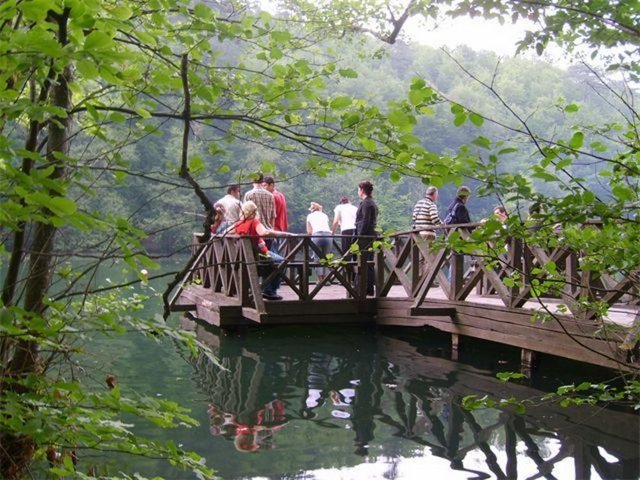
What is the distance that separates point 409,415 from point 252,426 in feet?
4.31

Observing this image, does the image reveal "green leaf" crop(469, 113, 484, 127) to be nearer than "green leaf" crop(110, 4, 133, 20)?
No

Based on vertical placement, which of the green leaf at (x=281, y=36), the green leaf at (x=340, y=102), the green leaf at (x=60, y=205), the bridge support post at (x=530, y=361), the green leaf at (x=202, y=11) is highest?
the green leaf at (x=202, y=11)

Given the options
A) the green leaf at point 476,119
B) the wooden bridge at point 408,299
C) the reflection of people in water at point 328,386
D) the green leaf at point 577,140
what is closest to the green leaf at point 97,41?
the green leaf at point 476,119

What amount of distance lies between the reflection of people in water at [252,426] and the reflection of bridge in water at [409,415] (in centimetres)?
6

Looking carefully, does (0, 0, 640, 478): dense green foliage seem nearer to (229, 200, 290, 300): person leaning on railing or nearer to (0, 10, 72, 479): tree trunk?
(0, 10, 72, 479): tree trunk

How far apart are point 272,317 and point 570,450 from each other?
476 centimetres

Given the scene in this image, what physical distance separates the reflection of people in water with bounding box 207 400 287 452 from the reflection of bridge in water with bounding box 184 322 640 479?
62 millimetres

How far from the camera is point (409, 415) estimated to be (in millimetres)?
6125

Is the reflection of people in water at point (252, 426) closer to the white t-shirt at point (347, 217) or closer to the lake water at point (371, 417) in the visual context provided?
the lake water at point (371, 417)

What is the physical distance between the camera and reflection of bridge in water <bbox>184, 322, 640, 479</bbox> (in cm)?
493

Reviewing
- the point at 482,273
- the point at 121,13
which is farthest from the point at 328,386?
the point at 121,13

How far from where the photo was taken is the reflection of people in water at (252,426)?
528 cm

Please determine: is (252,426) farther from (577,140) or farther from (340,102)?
(577,140)

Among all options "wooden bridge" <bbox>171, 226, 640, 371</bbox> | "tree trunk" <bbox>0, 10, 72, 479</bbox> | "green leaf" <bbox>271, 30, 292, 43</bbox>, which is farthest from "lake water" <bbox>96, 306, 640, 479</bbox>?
"green leaf" <bbox>271, 30, 292, 43</bbox>
